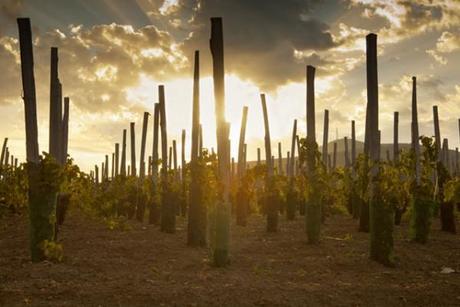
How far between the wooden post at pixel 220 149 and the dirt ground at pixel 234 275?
565 mm

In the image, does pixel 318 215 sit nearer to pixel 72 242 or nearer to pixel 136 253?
pixel 136 253

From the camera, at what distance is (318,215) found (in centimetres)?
1493

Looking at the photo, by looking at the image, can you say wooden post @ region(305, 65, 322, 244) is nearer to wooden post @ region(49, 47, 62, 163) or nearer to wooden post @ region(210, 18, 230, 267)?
wooden post @ region(210, 18, 230, 267)

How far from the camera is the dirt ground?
8203 mm

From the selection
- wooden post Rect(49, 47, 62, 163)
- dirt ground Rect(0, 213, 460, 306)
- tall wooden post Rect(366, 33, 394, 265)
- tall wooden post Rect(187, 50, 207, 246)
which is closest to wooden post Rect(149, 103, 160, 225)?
dirt ground Rect(0, 213, 460, 306)

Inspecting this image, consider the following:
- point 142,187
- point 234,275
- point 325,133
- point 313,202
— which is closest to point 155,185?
point 142,187

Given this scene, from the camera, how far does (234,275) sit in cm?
1013

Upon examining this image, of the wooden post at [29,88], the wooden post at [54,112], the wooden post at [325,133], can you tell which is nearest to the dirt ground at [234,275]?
the wooden post at [29,88]

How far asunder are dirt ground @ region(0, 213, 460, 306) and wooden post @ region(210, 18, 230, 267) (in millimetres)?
565

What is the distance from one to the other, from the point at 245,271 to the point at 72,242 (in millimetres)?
6844

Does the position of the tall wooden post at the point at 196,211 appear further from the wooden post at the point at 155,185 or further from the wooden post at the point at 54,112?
the wooden post at the point at 155,185

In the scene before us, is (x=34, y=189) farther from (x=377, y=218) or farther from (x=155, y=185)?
(x=155, y=185)

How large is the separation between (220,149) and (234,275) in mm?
3218

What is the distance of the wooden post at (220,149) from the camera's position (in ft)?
36.4
